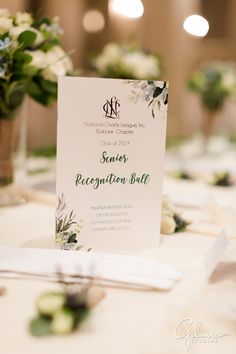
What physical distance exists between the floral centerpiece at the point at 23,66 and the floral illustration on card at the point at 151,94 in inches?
13.1

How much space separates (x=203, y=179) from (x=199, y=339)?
1.26 meters

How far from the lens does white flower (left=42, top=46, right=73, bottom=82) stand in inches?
47.8

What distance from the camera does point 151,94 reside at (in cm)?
93

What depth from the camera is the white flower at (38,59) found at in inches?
46.5

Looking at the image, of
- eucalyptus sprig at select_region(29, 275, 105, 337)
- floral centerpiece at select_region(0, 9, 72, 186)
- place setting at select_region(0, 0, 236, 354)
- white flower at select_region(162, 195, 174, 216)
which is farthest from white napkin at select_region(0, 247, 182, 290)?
floral centerpiece at select_region(0, 9, 72, 186)

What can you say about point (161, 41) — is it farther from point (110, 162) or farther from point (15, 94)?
point (110, 162)

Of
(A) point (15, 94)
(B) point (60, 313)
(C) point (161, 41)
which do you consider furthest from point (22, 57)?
(C) point (161, 41)

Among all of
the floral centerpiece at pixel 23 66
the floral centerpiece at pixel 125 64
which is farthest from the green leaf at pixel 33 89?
the floral centerpiece at pixel 125 64

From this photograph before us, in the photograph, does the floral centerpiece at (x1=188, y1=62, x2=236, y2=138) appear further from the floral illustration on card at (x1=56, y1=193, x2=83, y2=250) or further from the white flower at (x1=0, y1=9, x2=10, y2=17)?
the floral illustration on card at (x1=56, y1=193, x2=83, y2=250)

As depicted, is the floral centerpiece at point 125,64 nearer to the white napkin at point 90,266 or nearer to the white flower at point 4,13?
the white flower at point 4,13

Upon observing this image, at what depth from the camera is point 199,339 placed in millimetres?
654

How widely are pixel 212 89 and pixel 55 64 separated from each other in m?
1.51

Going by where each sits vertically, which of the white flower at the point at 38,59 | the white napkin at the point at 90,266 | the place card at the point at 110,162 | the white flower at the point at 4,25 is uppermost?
A: the white flower at the point at 4,25

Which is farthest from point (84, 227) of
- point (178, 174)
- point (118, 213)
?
point (178, 174)
